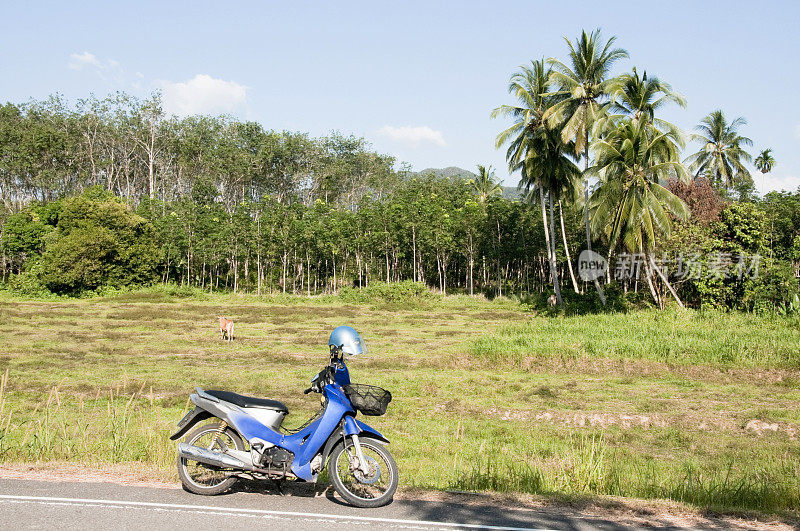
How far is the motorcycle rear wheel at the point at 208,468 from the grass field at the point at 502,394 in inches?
21.7

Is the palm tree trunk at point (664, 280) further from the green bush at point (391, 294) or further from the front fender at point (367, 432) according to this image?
the front fender at point (367, 432)

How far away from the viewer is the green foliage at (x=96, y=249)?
39938 mm

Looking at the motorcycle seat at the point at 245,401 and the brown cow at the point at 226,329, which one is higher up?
the motorcycle seat at the point at 245,401

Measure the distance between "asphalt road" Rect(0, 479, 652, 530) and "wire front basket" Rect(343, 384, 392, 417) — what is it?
798 millimetres

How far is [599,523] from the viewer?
15.5 feet

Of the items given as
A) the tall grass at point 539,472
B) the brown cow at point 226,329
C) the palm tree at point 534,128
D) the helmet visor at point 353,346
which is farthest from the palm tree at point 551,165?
the helmet visor at point 353,346

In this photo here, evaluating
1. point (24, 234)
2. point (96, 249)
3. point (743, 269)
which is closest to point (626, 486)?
point (743, 269)

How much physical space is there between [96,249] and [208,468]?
39.6 meters

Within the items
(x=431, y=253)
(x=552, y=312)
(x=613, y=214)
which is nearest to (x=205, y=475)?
(x=613, y=214)

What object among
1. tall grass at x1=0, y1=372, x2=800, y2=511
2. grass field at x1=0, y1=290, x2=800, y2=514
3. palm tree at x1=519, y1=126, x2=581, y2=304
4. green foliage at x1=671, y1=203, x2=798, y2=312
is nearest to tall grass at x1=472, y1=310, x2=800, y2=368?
grass field at x1=0, y1=290, x2=800, y2=514

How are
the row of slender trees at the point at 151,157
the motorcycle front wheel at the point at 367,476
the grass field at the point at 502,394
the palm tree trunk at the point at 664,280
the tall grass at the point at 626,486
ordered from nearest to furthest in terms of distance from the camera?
1. the motorcycle front wheel at the point at 367,476
2. the tall grass at the point at 626,486
3. the grass field at the point at 502,394
4. the palm tree trunk at the point at 664,280
5. the row of slender trees at the point at 151,157

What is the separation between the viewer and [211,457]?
5.36 metres

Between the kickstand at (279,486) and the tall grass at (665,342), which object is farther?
the tall grass at (665,342)

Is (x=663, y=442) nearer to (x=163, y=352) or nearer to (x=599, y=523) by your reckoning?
(x=599, y=523)
